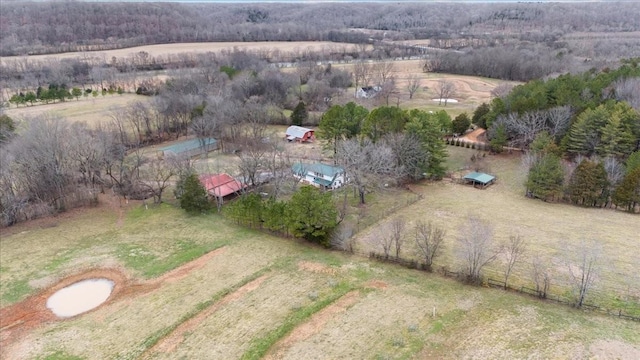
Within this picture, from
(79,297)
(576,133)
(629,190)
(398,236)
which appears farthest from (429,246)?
(576,133)

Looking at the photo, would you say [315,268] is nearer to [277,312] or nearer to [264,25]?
[277,312]

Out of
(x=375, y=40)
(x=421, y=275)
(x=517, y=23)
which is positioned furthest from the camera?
(x=517, y=23)

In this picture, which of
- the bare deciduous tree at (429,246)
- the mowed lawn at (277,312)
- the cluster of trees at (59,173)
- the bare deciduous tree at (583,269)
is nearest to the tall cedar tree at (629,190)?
the bare deciduous tree at (583,269)

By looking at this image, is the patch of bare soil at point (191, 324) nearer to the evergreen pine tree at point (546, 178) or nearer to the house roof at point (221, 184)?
the house roof at point (221, 184)

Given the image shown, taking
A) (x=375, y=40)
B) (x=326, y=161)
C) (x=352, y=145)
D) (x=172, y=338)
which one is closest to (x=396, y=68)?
(x=375, y=40)

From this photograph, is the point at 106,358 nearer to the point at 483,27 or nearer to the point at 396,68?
the point at 396,68

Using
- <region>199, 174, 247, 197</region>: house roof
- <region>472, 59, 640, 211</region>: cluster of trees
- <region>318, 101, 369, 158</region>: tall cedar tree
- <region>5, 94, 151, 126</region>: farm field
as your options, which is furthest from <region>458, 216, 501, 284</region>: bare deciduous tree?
<region>5, 94, 151, 126</region>: farm field
